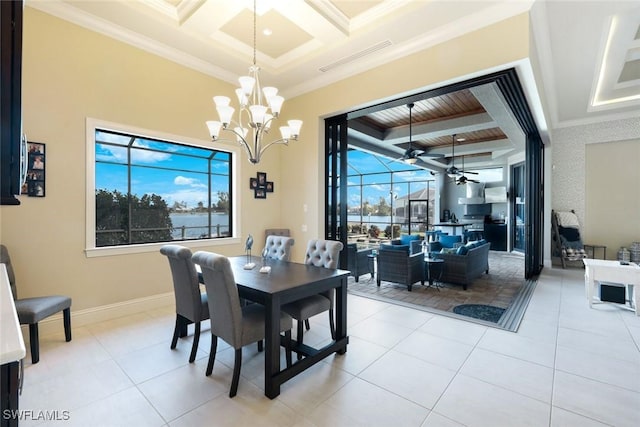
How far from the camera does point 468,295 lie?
15.9ft

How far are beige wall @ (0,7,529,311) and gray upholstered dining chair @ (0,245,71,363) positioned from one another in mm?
277

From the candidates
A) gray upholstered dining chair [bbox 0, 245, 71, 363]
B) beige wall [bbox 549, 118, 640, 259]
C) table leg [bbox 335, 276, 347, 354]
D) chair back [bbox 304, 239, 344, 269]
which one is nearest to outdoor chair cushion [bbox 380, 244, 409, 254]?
chair back [bbox 304, 239, 344, 269]

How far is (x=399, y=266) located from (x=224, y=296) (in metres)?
3.67

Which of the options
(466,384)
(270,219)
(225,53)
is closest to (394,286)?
(270,219)

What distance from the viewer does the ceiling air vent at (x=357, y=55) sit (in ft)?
12.4

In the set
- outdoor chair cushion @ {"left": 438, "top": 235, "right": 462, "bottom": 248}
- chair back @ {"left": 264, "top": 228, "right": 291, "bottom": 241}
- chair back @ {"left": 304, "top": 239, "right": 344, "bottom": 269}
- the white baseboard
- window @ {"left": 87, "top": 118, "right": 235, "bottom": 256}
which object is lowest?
the white baseboard

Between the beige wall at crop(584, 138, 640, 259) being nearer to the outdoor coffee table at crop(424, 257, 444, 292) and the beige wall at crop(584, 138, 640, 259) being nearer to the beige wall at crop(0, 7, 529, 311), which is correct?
the outdoor coffee table at crop(424, 257, 444, 292)

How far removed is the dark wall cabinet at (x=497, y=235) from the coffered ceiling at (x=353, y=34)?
18.7ft

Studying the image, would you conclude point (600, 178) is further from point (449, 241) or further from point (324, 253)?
point (324, 253)

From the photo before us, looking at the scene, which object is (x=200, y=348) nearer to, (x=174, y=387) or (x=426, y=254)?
(x=174, y=387)

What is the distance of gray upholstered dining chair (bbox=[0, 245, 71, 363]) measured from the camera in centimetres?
254

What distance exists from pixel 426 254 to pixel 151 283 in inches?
185

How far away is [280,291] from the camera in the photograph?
220cm

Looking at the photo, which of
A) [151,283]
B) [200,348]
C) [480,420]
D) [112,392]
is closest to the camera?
[480,420]
